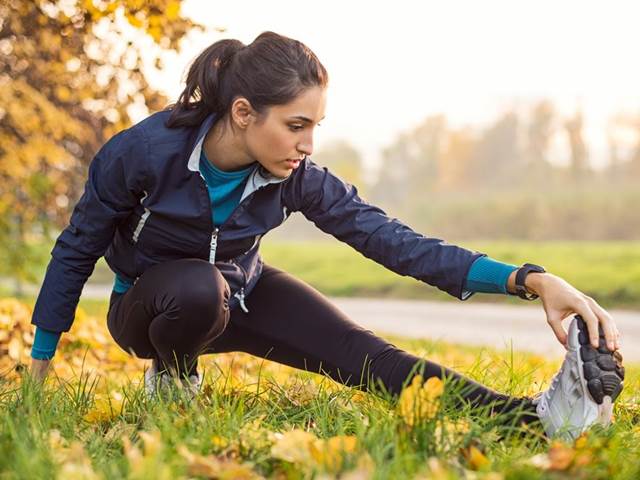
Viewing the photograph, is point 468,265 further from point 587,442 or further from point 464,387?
point 587,442

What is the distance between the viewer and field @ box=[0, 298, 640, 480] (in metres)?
1.63

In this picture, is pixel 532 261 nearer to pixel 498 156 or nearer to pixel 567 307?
pixel 567 307

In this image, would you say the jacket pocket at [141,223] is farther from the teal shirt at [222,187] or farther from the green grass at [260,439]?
the green grass at [260,439]

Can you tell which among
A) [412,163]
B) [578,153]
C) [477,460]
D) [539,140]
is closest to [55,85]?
[477,460]

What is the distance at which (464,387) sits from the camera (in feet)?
8.00

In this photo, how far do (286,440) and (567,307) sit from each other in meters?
0.94

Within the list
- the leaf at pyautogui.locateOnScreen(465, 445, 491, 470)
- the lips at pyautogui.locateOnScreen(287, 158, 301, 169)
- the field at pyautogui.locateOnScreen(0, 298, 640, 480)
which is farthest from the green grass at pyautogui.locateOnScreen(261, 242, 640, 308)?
the leaf at pyautogui.locateOnScreen(465, 445, 491, 470)

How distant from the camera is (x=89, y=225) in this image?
256 cm

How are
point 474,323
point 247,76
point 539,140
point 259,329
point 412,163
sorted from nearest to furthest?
point 247,76 → point 259,329 → point 474,323 → point 539,140 → point 412,163

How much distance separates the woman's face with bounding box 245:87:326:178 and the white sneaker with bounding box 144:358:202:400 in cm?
72

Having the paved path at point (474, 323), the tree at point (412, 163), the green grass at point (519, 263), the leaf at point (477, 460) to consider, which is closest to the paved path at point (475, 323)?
the paved path at point (474, 323)

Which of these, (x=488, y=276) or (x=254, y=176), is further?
(x=254, y=176)

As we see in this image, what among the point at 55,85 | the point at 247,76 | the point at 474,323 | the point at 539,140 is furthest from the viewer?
the point at 539,140

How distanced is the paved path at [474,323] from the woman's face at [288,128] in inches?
172
